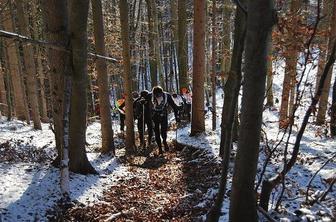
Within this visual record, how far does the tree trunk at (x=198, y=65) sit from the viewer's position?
13110 mm

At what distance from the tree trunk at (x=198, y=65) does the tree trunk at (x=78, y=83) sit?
18.3ft

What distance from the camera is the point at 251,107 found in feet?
15.5

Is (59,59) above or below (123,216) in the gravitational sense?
above

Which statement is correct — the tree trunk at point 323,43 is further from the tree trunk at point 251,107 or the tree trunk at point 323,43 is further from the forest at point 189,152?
the tree trunk at point 251,107

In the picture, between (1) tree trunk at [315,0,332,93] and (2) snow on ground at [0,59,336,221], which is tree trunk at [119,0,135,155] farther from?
(1) tree trunk at [315,0,332,93]

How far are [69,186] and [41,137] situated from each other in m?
7.59

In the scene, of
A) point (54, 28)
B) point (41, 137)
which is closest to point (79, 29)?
point (54, 28)

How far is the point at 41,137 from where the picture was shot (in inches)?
579

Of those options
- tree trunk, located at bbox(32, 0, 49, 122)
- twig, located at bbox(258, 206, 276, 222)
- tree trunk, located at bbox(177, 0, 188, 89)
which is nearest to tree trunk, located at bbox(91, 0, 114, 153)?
twig, located at bbox(258, 206, 276, 222)

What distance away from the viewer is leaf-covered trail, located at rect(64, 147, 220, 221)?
6.83 meters

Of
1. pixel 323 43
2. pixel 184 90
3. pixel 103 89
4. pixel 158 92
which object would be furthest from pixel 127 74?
pixel 184 90

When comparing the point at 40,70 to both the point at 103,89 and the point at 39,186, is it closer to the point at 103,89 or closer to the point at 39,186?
the point at 103,89

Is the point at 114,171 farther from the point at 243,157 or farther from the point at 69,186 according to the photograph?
the point at 243,157

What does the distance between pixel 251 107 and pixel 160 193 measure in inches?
168
